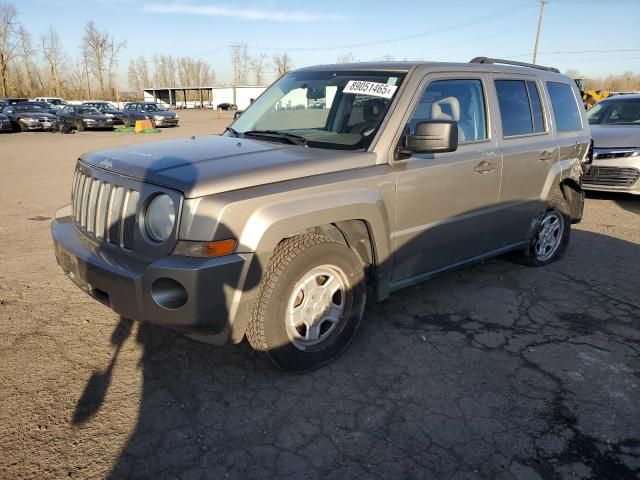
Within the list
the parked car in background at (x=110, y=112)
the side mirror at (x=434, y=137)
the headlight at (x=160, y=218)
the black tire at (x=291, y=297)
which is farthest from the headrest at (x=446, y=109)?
the parked car in background at (x=110, y=112)

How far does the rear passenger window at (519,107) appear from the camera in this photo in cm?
431

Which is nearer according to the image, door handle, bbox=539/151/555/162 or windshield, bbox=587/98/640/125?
door handle, bbox=539/151/555/162

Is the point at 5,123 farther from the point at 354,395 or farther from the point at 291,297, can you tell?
the point at 354,395

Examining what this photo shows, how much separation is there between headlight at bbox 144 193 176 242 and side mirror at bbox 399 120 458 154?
165 centimetres

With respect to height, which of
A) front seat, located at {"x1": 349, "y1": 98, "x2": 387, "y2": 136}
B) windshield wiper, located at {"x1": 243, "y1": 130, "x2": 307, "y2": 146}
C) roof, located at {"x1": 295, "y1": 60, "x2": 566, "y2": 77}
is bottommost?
windshield wiper, located at {"x1": 243, "y1": 130, "x2": 307, "y2": 146}

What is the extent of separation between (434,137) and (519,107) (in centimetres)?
181

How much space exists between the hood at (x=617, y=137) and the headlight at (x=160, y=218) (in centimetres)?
849

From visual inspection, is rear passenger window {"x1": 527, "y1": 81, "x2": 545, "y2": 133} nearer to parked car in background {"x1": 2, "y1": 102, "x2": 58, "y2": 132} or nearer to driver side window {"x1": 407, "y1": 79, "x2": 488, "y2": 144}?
driver side window {"x1": 407, "y1": 79, "x2": 488, "y2": 144}

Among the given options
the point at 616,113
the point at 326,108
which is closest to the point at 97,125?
the point at 616,113

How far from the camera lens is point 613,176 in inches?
334

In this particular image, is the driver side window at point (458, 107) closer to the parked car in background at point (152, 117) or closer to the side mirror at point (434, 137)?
the side mirror at point (434, 137)

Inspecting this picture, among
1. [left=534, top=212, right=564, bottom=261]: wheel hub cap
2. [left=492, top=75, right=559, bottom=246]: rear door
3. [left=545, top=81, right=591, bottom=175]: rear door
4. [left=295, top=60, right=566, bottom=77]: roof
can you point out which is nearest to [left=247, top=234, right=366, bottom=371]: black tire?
[left=295, top=60, right=566, bottom=77]: roof

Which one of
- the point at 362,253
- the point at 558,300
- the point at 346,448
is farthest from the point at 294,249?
the point at 558,300

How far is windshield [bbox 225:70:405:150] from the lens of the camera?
3521 mm
